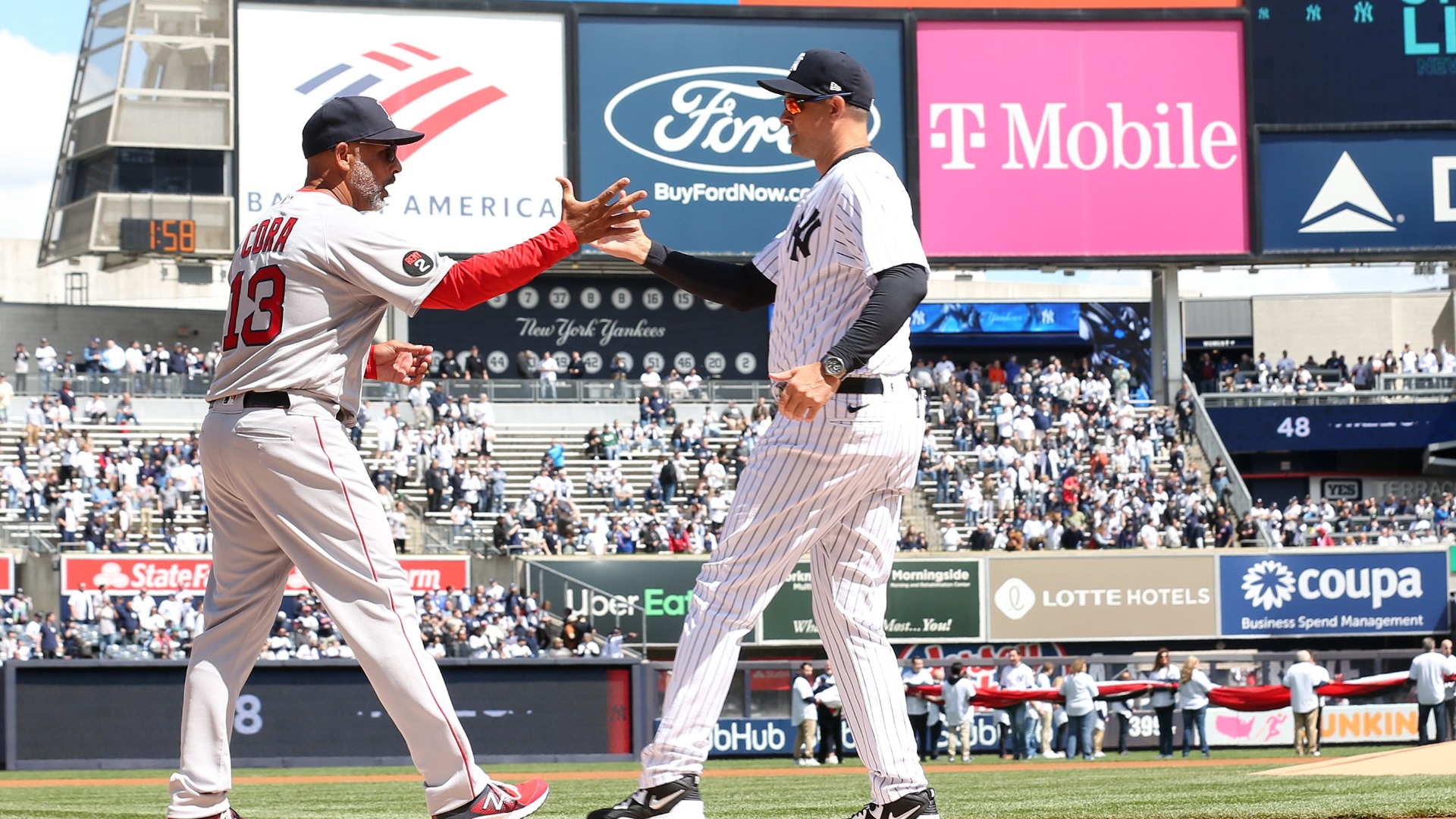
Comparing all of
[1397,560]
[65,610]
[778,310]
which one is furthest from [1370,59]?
[778,310]

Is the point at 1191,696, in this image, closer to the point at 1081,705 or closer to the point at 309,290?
the point at 1081,705

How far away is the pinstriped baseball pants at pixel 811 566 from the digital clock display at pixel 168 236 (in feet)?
99.2

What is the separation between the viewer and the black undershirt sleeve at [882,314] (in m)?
4.91

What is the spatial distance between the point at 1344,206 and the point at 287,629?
2345cm

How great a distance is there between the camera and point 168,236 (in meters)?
33.7

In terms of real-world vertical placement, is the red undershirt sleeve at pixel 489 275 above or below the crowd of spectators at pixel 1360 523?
above

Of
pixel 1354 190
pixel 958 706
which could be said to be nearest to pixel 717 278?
pixel 958 706

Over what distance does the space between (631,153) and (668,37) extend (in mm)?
2577

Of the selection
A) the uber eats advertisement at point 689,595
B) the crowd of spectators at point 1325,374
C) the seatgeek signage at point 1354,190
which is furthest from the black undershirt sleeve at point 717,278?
the crowd of spectators at point 1325,374

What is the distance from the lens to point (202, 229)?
33.5 meters

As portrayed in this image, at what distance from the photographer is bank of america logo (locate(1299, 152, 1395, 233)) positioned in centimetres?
3525

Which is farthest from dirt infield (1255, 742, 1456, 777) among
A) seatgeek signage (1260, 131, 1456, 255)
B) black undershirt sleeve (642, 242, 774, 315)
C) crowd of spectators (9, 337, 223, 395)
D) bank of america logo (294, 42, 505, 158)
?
seatgeek signage (1260, 131, 1456, 255)

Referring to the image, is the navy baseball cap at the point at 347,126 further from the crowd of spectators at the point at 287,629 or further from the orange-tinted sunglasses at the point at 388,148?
the crowd of spectators at the point at 287,629

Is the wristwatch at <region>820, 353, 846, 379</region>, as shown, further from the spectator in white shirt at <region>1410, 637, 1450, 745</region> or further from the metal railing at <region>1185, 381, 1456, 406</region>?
the metal railing at <region>1185, 381, 1456, 406</region>
